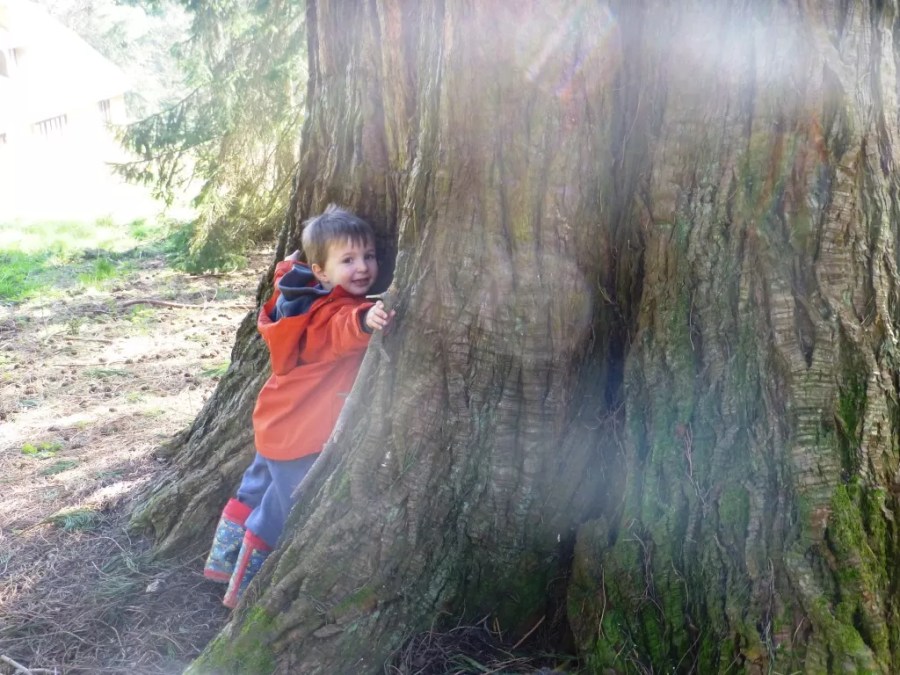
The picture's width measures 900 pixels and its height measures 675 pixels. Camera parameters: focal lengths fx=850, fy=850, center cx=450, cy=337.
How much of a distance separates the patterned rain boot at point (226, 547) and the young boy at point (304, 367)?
0.27 ft

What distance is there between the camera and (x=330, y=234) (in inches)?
136

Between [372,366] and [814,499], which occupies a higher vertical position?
[372,366]

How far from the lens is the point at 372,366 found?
10.3ft

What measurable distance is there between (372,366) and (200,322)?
20.3ft

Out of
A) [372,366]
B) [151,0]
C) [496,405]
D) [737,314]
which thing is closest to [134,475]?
[372,366]

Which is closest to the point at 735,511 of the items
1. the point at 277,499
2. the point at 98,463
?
the point at 277,499

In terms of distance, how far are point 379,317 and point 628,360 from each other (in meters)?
0.89

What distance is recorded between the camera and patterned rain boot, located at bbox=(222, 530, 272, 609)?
3.46 metres

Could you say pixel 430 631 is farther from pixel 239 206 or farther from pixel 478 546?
pixel 239 206

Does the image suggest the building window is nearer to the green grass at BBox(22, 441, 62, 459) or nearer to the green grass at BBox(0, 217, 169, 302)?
the green grass at BBox(0, 217, 169, 302)

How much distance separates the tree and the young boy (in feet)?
0.97

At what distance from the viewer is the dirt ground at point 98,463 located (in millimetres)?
3488

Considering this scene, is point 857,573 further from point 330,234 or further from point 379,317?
point 330,234

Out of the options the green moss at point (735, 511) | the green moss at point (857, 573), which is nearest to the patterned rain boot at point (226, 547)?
the green moss at point (735, 511)
